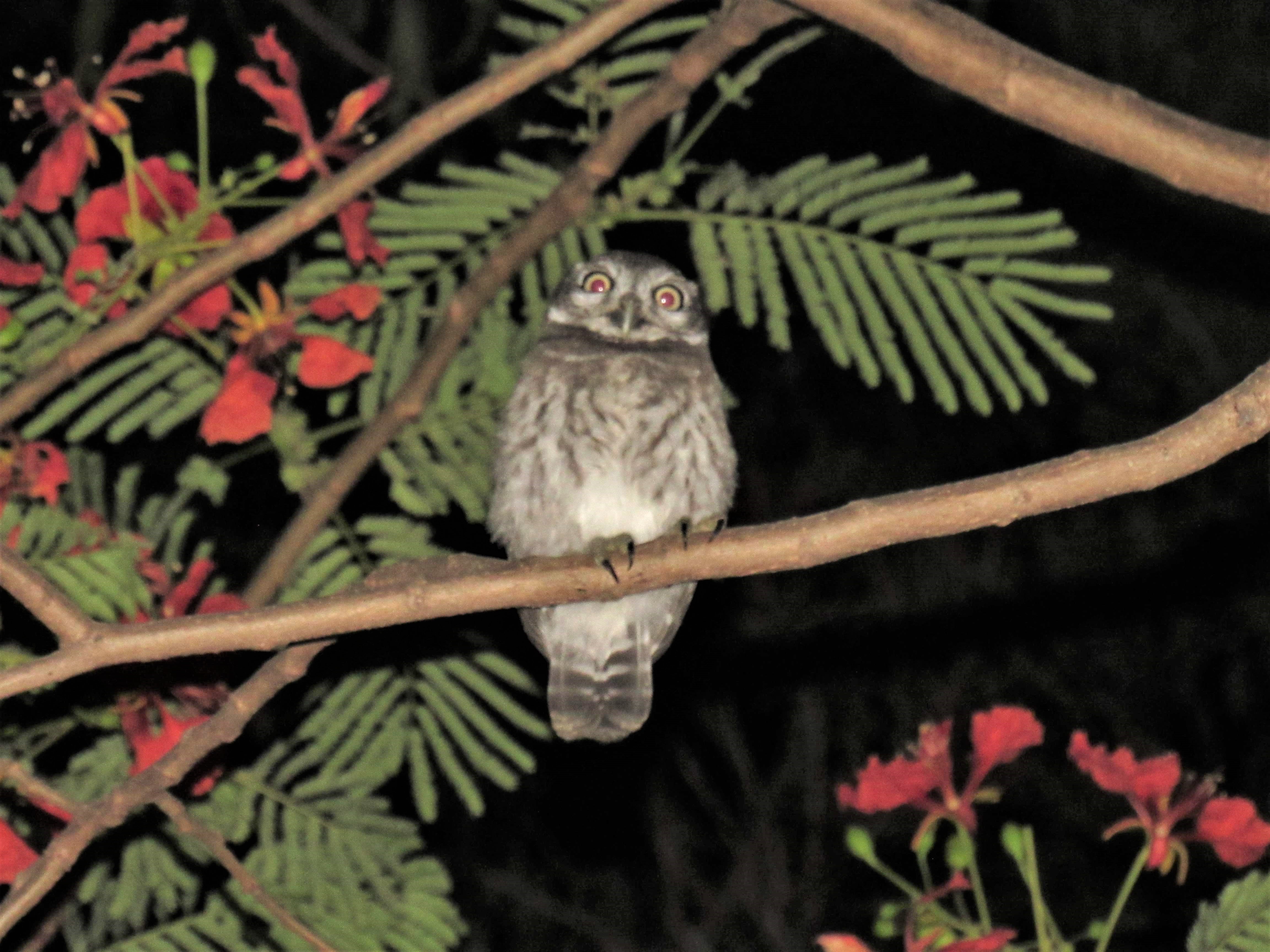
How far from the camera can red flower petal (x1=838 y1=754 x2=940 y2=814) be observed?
85.5 inches

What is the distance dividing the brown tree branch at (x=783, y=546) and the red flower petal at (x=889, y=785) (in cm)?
43

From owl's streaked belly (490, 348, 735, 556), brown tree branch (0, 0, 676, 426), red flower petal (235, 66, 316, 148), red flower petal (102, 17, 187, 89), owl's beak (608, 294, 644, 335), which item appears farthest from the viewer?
owl's beak (608, 294, 644, 335)

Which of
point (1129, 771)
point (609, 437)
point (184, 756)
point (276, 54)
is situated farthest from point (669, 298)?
point (184, 756)

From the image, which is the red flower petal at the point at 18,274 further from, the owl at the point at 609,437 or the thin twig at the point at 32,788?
the owl at the point at 609,437

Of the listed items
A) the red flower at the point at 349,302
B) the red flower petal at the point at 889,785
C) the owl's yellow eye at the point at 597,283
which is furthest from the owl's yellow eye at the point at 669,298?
the red flower petal at the point at 889,785

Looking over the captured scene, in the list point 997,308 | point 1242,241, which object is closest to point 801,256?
point 997,308

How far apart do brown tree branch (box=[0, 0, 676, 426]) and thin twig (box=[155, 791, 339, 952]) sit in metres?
0.57

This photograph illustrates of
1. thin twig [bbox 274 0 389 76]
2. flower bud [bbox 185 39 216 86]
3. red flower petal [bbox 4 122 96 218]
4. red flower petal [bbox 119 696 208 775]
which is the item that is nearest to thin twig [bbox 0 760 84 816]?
red flower petal [bbox 119 696 208 775]

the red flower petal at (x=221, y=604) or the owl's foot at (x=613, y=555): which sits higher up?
the owl's foot at (x=613, y=555)

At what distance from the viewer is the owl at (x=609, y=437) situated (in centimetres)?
292

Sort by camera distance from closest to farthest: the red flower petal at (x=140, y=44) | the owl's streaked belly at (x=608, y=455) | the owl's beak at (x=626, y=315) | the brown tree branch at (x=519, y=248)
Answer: the red flower petal at (x=140, y=44) → the brown tree branch at (x=519, y=248) → the owl's streaked belly at (x=608, y=455) → the owl's beak at (x=626, y=315)

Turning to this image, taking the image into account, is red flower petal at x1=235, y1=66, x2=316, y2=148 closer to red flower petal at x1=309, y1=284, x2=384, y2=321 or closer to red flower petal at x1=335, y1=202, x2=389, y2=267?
red flower petal at x1=335, y1=202, x2=389, y2=267

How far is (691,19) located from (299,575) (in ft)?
3.62

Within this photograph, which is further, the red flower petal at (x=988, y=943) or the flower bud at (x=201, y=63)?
the flower bud at (x=201, y=63)
